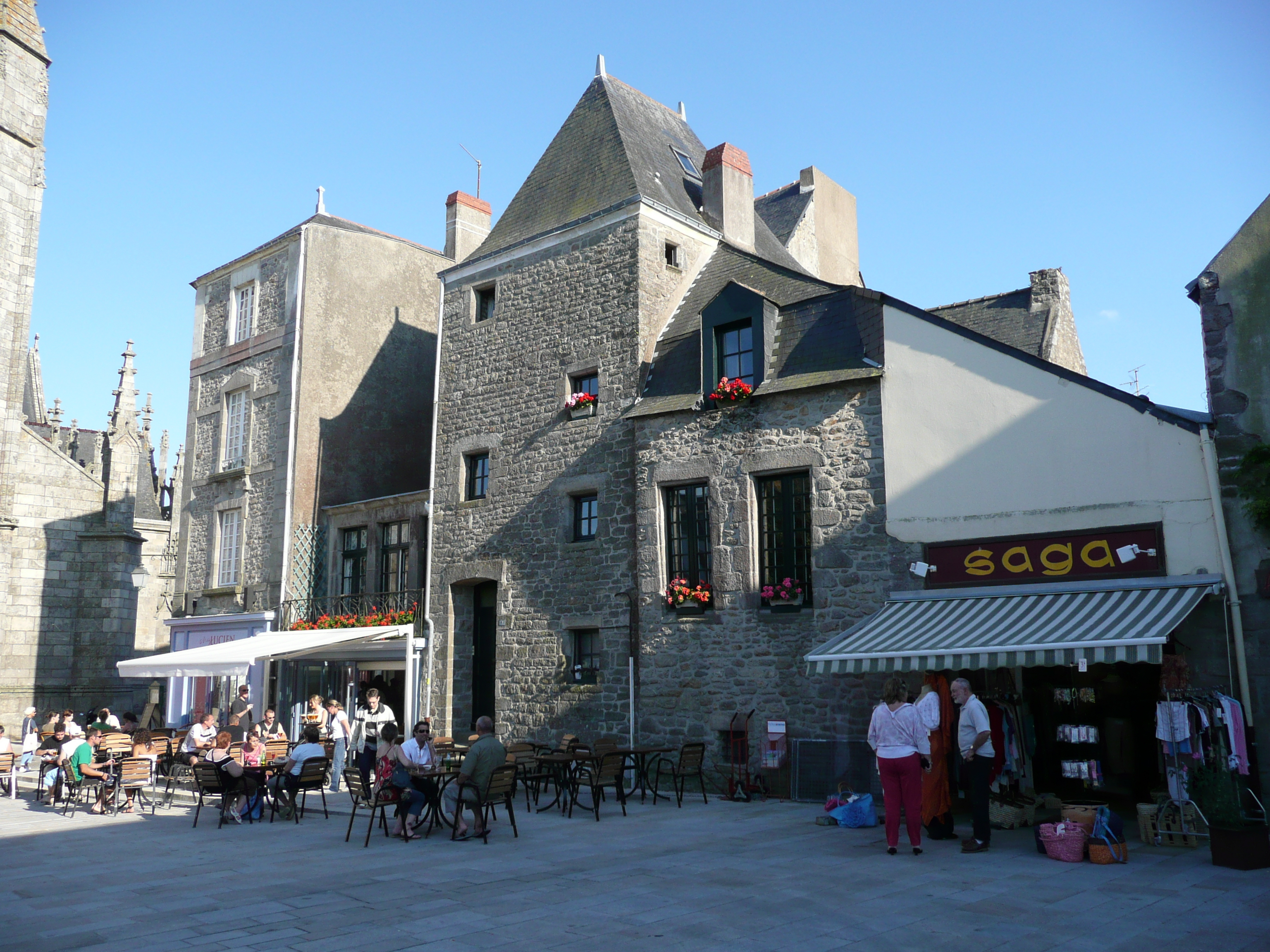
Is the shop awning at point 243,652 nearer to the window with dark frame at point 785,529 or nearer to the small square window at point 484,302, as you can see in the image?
the small square window at point 484,302

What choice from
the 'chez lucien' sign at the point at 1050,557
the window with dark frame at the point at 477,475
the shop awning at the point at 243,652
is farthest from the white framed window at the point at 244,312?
the 'chez lucien' sign at the point at 1050,557

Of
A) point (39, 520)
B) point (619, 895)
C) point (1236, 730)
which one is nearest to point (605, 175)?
point (1236, 730)

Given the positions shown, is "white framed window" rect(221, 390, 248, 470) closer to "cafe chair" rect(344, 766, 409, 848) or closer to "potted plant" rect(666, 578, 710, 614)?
"potted plant" rect(666, 578, 710, 614)

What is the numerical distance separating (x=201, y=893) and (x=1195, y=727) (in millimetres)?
7954

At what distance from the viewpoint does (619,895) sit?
665 cm

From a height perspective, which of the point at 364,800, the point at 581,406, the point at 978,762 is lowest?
the point at 364,800

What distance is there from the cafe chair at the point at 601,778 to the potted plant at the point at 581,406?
549cm

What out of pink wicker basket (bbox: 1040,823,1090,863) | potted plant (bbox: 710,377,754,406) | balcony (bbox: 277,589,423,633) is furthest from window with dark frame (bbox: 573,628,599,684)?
pink wicker basket (bbox: 1040,823,1090,863)

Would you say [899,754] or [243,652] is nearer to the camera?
[899,754]

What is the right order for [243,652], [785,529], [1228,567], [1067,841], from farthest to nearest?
[243,652] → [785,529] → [1228,567] → [1067,841]

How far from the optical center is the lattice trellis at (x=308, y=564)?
19.3 m

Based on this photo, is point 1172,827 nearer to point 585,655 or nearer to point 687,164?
point 585,655

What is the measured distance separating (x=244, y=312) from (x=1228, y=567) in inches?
748

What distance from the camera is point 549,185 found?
1745 cm
